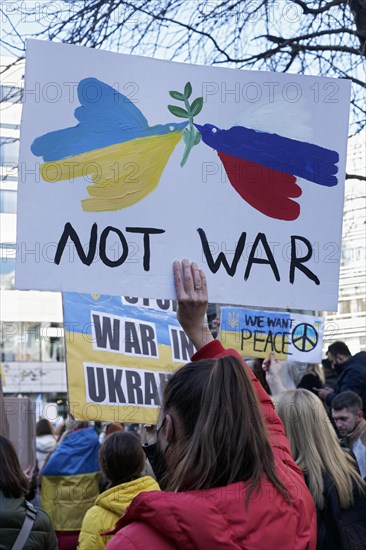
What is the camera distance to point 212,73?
3344 mm

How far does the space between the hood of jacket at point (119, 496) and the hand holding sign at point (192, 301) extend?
1.78 metres

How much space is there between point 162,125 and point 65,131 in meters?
0.37

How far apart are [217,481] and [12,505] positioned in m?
2.22

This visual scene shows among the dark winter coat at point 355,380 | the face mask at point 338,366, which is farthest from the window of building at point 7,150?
the face mask at point 338,366

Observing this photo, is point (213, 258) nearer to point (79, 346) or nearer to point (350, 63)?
point (79, 346)

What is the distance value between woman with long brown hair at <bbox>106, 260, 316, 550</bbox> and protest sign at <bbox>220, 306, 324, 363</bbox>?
5651 mm

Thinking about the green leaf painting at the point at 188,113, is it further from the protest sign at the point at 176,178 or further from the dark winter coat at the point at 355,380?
the dark winter coat at the point at 355,380

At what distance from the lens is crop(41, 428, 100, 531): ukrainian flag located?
8109 millimetres

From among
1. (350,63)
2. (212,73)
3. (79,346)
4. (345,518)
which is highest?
(350,63)

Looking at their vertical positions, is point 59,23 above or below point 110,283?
above

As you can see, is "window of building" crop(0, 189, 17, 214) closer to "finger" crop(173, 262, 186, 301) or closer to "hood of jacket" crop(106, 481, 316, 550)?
"finger" crop(173, 262, 186, 301)

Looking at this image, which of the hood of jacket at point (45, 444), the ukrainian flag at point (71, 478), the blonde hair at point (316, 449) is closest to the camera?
the blonde hair at point (316, 449)

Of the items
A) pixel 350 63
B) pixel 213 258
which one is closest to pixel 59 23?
pixel 350 63

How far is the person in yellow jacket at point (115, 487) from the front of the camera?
4.54m
